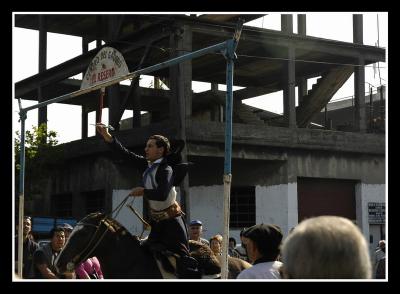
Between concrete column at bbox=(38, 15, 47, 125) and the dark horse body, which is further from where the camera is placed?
concrete column at bbox=(38, 15, 47, 125)

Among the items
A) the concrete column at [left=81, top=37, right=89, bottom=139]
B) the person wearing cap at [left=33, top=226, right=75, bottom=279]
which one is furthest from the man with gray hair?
the concrete column at [left=81, top=37, right=89, bottom=139]

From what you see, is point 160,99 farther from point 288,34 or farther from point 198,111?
point 288,34

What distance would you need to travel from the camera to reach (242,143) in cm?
2386

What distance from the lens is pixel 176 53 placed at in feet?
73.5

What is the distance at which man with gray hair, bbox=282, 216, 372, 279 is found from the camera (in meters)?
2.88

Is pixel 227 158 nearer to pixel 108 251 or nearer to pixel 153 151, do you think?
pixel 153 151

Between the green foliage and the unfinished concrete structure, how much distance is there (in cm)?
73

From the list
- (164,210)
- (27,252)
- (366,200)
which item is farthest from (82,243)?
(366,200)

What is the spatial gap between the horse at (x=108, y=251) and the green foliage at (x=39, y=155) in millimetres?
18872

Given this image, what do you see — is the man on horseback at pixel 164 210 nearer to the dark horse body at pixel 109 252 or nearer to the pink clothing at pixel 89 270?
the dark horse body at pixel 109 252

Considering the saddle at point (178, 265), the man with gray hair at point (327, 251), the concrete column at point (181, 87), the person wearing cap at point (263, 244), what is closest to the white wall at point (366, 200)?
the concrete column at point (181, 87)

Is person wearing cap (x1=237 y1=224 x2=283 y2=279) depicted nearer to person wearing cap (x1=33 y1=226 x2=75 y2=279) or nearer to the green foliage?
person wearing cap (x1=33 y1=226 x2=75 y2=279)
